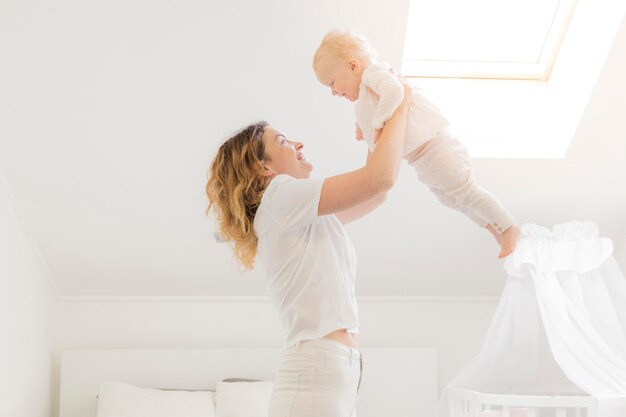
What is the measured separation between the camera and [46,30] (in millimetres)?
2693

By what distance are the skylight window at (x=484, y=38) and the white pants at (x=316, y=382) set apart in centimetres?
178

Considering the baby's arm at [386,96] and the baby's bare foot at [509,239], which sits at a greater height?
the baby's arm at [386,96]

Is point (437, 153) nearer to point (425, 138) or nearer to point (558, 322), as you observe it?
point (425, 138)

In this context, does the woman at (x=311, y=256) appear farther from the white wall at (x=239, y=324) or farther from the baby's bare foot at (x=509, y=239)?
the white wall at (x=239, y=324)

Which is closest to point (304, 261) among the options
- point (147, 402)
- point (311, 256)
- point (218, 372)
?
point (311, 256)

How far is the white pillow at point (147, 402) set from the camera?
3479mm

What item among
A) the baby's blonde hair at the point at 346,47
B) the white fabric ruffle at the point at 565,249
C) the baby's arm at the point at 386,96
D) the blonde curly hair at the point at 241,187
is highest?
the baby's blonde hair at the point at 346,47

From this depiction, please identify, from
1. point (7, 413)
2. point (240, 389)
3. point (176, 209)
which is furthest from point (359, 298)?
point (7, 413)

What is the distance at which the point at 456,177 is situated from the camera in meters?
1.94

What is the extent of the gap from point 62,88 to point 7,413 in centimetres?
128

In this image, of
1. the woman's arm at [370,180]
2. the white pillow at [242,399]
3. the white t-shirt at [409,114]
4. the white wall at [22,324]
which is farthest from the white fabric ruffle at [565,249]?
the white wall at [22,324]

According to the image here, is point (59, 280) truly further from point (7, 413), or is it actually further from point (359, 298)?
point (359, 298)

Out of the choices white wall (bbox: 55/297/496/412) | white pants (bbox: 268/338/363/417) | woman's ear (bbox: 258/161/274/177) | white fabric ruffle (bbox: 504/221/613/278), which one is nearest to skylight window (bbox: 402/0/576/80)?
white fabric ruffle (bbox: 504/221/613/278)

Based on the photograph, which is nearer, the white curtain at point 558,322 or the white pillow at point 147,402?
the white curtain at point 558,322
